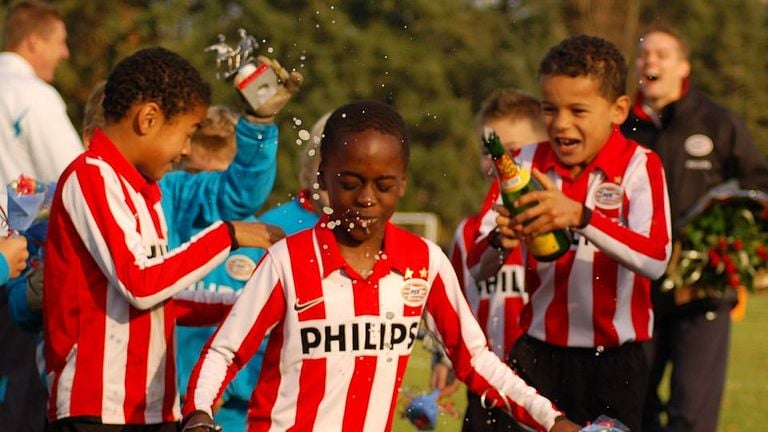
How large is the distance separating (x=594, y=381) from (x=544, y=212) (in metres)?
1.06

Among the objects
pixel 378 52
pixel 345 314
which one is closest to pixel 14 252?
pixel 345 314

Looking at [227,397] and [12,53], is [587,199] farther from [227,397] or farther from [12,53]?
[12,53]

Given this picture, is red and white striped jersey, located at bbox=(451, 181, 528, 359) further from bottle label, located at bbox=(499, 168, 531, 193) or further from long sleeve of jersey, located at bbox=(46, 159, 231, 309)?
long sleeve of jersey, located at bbox=(46, 159, 231, 309)

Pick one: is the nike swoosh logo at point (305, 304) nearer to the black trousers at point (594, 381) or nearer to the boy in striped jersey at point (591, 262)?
the boy in striped jersey at point (591, 262)

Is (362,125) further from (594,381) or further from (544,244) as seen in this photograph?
(594,381)

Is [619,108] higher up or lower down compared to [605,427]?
higher up

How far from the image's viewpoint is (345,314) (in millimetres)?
4199

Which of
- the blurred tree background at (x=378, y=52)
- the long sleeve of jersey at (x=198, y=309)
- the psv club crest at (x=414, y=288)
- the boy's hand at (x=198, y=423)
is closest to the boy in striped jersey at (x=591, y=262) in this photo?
the psv club crest at (x=414, y=288)

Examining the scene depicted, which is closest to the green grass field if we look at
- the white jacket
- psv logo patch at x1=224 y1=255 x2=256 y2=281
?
psv logo patch at x1=224 y1=255 x2=256 y2=281

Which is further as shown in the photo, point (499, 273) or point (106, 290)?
point (499, 273)

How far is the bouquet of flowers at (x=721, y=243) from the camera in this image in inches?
294

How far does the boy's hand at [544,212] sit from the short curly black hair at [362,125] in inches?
20.4

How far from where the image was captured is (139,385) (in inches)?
186

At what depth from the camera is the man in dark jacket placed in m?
7.57
